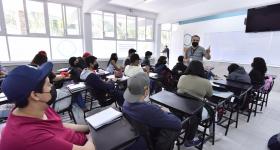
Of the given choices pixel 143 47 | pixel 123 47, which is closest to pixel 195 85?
pixel 123 47

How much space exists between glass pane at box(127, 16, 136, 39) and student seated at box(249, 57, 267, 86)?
544 cm

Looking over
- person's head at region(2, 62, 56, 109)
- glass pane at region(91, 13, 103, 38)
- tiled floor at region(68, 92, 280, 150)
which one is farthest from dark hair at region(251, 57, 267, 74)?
glass pane at region(91, 13, 103, 38)

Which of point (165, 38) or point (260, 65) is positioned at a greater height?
point (165, 38)

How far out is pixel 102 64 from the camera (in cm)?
659

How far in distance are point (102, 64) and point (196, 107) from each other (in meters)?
5.50

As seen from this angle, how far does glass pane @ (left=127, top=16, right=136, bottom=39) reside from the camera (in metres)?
7.32

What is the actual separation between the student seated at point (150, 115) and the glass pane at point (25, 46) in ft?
17.4

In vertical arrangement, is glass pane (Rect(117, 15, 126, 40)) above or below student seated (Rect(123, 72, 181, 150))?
above

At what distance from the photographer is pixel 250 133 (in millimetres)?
2469

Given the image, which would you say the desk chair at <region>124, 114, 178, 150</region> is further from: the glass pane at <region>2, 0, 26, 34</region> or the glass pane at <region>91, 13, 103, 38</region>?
the glass pane at <region>91, 13, 103, 38</region>

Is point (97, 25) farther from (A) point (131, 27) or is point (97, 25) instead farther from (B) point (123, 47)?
(A) point (131, 27)

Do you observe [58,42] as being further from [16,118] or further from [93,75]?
[16,118]

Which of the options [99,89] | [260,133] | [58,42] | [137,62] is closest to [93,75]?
[99,89]

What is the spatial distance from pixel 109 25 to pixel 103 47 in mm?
993
